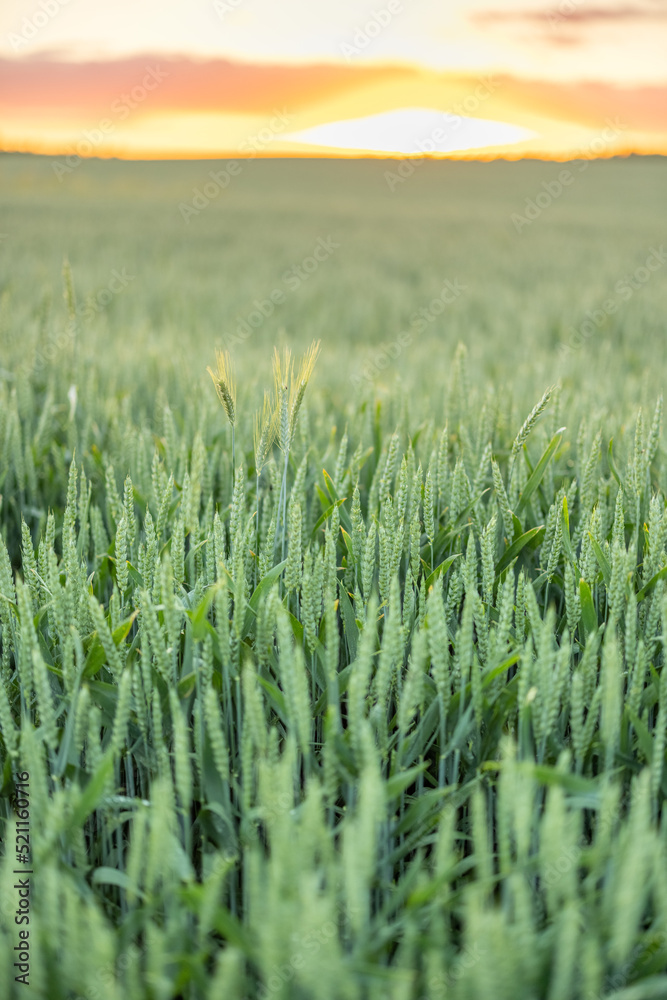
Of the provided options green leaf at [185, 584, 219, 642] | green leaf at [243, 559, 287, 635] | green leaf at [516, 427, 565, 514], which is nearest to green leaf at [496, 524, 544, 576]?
green leaf at [516, 427, 565, 514]

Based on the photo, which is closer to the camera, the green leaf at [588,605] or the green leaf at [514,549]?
the green leaf at [588,605]

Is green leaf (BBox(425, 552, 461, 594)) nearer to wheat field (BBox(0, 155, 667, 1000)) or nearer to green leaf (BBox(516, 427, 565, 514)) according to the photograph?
wheat field (BBox(0, 155, 667, 1000))

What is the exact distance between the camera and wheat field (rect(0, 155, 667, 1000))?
0.52m

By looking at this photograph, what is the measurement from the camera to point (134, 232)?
298 inches

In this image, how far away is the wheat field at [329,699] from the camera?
0.52 meters

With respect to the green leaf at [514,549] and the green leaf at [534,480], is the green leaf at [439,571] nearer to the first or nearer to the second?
the green leaf at [514,549]

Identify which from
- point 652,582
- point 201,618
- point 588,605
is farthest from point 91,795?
point 652,582

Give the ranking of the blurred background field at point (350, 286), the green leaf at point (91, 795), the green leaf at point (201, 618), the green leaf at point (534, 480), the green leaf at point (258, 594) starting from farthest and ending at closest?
the blurred background field at point (350, 286) < the green leaf at point (534, 480) < the green leaf at point (258, 594) < the green leaf at point (201, 618) < the green leaf at point (91, 795)

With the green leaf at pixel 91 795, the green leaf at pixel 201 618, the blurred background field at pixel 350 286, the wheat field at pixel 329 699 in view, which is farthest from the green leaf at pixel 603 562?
the blurred background field at pixel 350 286

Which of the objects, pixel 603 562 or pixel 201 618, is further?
pixel 603 562

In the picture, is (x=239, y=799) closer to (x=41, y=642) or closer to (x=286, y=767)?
(x=286, y=767)

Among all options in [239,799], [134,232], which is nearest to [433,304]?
[239,799]

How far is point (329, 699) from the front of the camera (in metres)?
0.74

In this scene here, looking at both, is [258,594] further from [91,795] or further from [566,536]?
[566,536]
